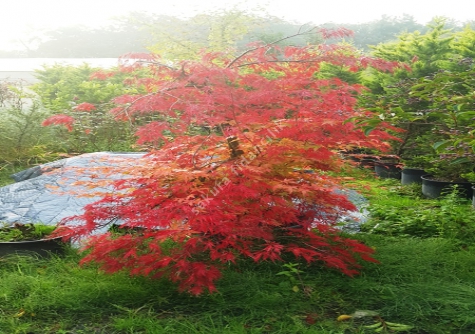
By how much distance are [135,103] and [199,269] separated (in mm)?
1178

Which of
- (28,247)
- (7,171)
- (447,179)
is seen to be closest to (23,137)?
(7,171)

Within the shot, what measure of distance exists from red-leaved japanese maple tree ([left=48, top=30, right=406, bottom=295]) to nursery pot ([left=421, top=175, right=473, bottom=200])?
267 centimetres

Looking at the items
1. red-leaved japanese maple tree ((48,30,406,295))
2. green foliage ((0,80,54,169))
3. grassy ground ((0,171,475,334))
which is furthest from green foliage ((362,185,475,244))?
green foliage ((0,80,54,169))

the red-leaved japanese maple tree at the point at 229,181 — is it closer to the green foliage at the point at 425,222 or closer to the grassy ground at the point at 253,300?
the grassy ground at the point at 253,300

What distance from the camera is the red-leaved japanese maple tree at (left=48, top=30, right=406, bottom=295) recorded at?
98.3 inches

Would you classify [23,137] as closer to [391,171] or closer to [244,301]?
[391,171]

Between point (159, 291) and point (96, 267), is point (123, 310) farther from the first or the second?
point (96, 267)

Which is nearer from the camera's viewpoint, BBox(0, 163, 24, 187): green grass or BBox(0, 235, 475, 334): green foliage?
BBox(0, 235, 475, 334): green foliage

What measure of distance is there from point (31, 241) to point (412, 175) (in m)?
4.91

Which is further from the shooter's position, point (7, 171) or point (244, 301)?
point (7, 171)

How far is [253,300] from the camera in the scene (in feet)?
8.27

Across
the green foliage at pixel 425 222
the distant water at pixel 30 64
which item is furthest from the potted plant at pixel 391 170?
the distant water at pixel 30 64

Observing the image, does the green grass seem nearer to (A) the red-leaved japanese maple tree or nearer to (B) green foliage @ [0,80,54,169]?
(B) green foliage @ [0,80,54,169]

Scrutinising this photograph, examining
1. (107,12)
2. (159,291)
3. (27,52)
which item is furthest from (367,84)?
(27,52)
